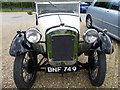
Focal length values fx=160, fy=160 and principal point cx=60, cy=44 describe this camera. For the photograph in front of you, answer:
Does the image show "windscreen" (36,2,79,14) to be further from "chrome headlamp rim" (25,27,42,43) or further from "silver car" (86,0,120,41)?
"silver car" (86,0,120,41)

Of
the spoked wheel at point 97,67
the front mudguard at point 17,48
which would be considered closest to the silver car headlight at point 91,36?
the spoked wheel at point 97,67

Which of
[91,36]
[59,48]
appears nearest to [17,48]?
[59,48]

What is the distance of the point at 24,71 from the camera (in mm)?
3301

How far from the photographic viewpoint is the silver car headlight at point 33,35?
2.83m

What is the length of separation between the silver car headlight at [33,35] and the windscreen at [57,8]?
1161 millimetres

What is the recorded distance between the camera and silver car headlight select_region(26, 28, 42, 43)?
2.83 meters

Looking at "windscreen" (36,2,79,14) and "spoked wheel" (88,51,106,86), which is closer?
"spoked wheel" (88,51,106,86)

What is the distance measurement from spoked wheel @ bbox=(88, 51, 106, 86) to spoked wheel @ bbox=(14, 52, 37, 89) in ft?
4.04

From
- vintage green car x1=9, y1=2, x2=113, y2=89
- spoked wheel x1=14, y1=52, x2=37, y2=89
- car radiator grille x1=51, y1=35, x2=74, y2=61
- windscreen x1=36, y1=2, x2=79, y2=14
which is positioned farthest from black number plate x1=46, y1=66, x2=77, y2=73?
windscreen x1=36, y1=2, x2=79, y2=14

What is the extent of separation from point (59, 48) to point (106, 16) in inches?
153

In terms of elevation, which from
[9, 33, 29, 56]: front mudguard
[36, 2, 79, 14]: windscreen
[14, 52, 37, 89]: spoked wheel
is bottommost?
[14, 52, 37, 89]: spoked wheel

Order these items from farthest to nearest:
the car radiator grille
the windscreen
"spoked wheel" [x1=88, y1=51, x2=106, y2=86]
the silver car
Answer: the silver car < the windscreen < "spoked wheel" [x1=88, y1=51, x2=106, y2=86] < the car radiator grille

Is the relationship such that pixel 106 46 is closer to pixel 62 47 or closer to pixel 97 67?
pixel 97 67

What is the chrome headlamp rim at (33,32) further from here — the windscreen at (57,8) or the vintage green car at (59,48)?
the windscreen at (57,8)
